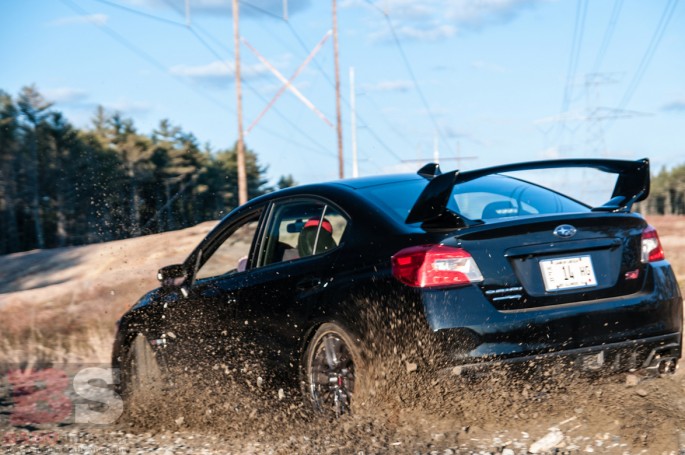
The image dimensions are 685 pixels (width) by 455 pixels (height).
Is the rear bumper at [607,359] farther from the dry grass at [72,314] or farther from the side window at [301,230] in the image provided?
the dry grass at [72,314]

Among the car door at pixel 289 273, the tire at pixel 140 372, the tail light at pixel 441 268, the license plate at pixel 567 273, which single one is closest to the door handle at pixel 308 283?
the car door at pixel 289 273

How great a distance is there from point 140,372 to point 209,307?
93cm

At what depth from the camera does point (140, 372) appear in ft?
22.4

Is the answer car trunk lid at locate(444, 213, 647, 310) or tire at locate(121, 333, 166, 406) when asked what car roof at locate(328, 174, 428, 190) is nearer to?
car trunk lid at locate(444, 213, 647, 310)

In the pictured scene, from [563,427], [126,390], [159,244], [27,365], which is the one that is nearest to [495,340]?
[563,427]

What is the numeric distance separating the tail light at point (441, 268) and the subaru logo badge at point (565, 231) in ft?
1.57

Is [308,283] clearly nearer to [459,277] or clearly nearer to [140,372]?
[459,277]

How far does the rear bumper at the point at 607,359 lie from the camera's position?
15.1 ft

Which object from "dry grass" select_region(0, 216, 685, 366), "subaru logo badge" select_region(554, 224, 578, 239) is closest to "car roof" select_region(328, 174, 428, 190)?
"subaru logo badge" select_region(554, 224, 578, 239)

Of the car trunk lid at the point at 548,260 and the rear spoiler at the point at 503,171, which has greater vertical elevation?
the rear spoiler at the point at 503,171

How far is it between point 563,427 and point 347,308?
1274 millimetres

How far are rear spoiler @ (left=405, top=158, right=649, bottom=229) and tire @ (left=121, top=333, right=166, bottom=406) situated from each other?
93.9 inches

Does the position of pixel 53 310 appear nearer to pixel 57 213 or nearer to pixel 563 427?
pixel 563 427

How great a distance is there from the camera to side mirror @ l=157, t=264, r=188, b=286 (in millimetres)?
6703
